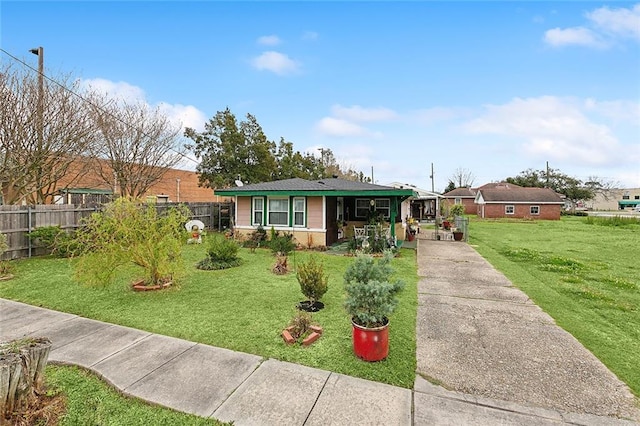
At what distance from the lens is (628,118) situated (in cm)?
1387

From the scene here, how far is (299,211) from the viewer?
490 inches

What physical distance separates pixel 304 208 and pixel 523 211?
33.7 m

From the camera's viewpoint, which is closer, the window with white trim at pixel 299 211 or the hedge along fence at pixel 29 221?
the hedge along fence at pixel 29 221

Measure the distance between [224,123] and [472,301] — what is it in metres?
22.5

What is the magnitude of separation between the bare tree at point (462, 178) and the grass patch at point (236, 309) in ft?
190

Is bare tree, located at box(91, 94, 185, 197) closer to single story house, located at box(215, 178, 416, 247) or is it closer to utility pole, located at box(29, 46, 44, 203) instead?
utility pole, located at box(29, 46, 44, 203)

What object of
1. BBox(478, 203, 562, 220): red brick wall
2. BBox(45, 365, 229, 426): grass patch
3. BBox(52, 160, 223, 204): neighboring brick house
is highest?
BBox(52, 160, 223, 204): neighboring brick house

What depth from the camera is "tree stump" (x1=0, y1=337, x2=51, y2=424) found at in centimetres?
243

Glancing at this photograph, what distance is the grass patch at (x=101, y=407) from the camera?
2.60 m

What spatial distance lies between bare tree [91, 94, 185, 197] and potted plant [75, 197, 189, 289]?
10149mm

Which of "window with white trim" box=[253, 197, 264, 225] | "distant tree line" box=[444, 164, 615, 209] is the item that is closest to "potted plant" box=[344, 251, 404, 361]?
"window with white trim" box=[253, 197, 264, 225]

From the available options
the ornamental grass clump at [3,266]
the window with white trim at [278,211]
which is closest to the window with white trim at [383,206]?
the window with white trim at [278,211]

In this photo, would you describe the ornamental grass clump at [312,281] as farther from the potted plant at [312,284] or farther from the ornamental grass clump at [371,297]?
the ornamental grass clump at [371,297]

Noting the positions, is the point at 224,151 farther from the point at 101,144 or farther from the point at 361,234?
the point at 361,234
